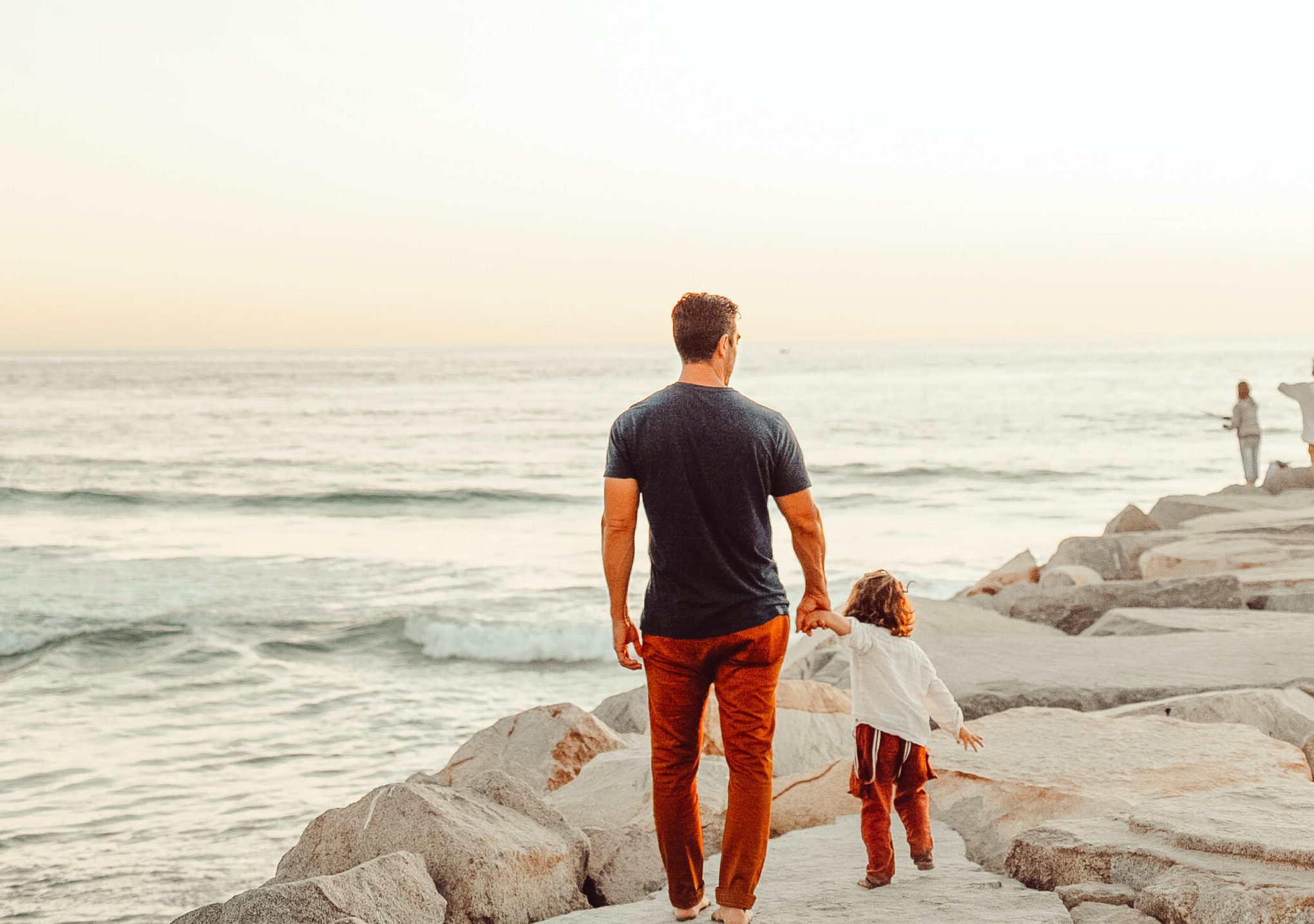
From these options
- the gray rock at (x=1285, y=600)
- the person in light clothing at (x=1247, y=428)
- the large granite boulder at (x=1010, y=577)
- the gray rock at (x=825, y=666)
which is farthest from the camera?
the person in light clothing at (x=1247, y=428)

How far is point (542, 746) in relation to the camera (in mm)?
6020

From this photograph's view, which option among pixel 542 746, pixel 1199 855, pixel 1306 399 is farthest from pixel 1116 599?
pixel 1199 855

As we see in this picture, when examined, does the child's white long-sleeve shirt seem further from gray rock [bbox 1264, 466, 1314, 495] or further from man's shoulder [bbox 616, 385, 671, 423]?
gray rock [bbox 1264, 466, 1314, 495]

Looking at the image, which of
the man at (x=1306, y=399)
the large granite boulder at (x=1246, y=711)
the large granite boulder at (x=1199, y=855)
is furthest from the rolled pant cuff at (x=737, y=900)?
the man at (x=1306, y=399)

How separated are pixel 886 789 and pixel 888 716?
0.22 m

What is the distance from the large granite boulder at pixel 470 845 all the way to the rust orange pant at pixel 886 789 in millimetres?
1058

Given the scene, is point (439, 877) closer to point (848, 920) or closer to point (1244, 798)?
point (848, 920)

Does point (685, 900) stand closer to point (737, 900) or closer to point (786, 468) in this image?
point (737, 900)

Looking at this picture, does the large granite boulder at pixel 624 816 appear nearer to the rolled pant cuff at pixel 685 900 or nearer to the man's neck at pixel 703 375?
the rolled pant cuff at pixel 685 900

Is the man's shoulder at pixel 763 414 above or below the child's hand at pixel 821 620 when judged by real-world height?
above

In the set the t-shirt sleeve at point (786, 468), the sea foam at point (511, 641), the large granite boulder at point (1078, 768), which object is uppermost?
the t-shirt sleeve at point (786, 468)

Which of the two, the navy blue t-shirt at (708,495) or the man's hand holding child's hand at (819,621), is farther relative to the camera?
the man's hand holding child's hand at (819,621)

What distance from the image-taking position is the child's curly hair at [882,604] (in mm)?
3639

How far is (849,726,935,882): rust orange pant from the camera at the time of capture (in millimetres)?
3576
